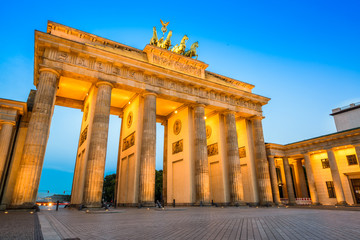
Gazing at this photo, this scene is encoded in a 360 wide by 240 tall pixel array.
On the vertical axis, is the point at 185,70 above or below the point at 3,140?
above

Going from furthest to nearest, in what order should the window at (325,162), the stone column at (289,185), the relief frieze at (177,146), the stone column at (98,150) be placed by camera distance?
the window at (325,162)
the stone column at (289,185)
the relief frieze at (177,146)
the stone column at (98,150)

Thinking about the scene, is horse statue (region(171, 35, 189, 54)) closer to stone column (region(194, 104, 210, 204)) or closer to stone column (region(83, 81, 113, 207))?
stone column (region(194, 104, 210, 204))

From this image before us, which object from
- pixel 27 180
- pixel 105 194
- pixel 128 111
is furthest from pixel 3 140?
pixel 105 194

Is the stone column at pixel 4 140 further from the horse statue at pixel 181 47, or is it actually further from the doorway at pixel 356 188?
the doorway at pixel 356 188

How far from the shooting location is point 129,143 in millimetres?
23375

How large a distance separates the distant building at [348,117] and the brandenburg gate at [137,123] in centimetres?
2357

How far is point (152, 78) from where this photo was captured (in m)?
22.3

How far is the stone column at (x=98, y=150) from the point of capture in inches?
637

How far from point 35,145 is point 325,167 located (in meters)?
37.6

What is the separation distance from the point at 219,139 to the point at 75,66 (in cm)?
1765

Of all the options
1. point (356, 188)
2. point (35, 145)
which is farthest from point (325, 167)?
point (35, 145)

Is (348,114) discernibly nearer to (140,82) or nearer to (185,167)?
(185,167)

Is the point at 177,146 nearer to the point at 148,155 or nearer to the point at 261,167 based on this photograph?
the point at 148,155

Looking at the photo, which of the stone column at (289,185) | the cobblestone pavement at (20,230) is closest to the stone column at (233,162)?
the stone column at (289,185)
